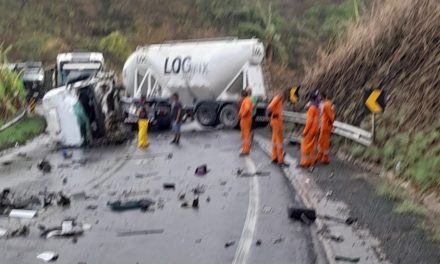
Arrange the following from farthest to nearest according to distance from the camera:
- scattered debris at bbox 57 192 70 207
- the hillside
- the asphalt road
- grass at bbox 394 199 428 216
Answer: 1. the hillside
2. scattered debris at bbox 57 192 70 207
3. grass at bbox 394 199 428 216
4. the asphalt road

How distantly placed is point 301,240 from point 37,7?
56572 millimetres

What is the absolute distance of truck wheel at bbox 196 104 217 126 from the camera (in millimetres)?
26703

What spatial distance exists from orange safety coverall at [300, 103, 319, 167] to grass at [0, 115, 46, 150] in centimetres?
1048

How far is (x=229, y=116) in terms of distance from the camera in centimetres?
2653

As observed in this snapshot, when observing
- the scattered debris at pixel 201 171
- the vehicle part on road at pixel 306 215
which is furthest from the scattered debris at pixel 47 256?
the scattered debris at pixel 201 171

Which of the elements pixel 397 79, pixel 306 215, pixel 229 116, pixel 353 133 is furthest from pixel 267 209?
pixel 229 116

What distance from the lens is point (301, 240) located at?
8805 millimetres

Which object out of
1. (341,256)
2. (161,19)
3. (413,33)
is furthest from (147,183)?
(161,19)

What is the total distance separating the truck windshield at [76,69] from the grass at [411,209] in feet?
74.5

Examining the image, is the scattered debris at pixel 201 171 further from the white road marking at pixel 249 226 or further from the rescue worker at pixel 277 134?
the rescue worker at pixel 277 134

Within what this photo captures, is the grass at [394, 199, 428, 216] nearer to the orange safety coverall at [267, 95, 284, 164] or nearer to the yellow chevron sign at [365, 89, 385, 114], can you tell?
the yellow chevron sign at [365, 89, 385, 114]

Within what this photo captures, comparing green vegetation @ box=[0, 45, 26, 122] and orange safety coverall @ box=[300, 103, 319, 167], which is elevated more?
orange safety coverall @ box=[300, 103, 319, 167]

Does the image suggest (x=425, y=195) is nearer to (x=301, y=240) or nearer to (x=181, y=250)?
(x=301, y=240)

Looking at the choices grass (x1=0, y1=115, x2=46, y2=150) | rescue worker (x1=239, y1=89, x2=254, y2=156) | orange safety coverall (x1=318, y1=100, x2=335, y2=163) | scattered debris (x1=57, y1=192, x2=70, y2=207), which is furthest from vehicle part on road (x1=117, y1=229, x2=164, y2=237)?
grass (x1=0, y1=115, x2=46, y2=150)
